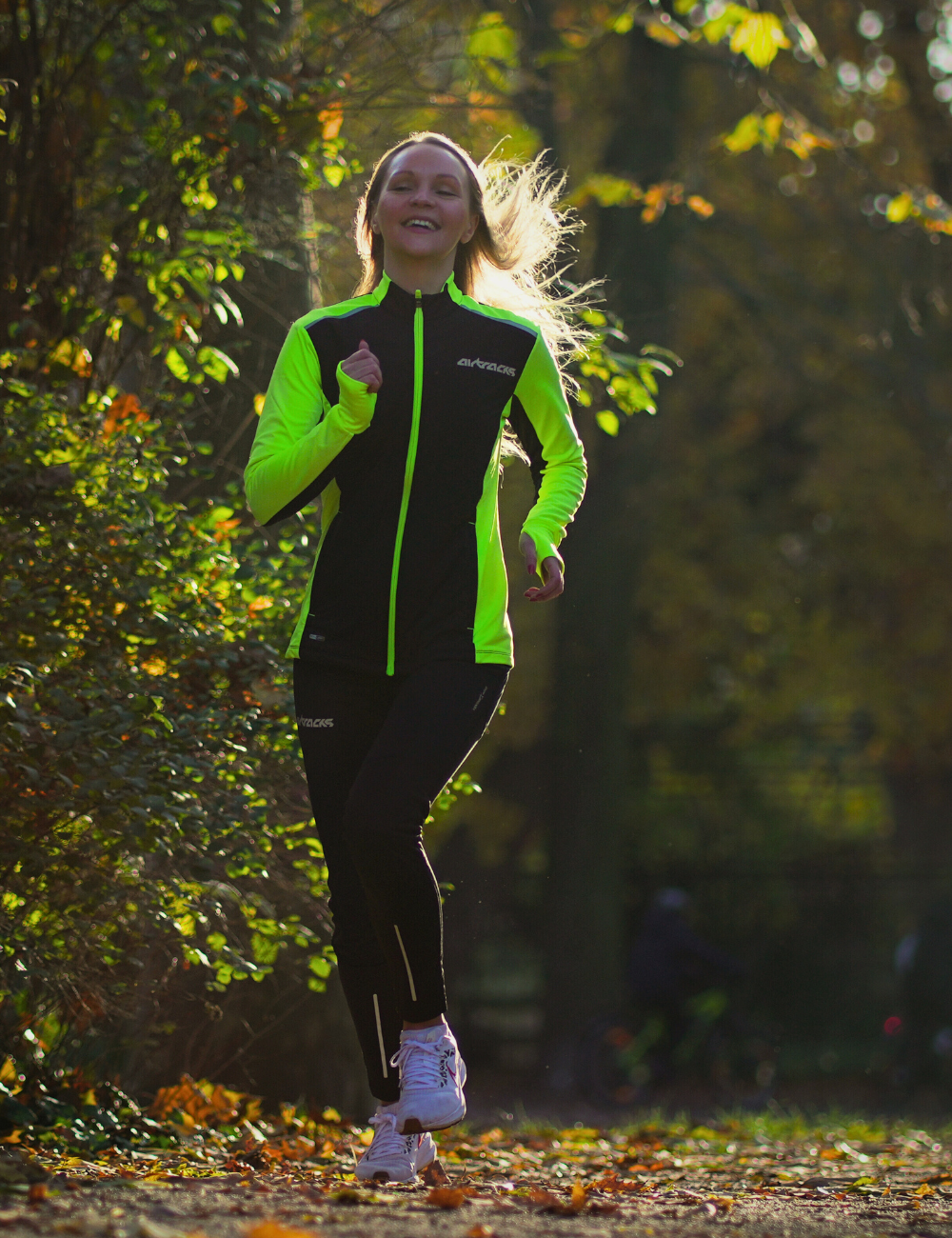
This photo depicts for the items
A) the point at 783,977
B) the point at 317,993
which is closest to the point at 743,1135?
the point at 317,993

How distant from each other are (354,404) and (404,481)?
0.33 metres

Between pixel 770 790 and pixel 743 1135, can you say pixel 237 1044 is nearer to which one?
pixel 743 1135

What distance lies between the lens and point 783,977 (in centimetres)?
1686

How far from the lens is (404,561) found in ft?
12.0

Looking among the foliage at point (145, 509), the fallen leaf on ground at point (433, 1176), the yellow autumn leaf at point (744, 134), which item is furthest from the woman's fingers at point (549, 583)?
the yellow autumn leaf at point (744, 134)

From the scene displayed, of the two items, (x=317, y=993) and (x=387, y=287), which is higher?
(x=387, y=287)

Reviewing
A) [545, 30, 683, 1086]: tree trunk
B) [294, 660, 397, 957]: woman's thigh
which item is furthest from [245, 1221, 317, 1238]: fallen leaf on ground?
[545, 30, 683, 1086]: tree trunk

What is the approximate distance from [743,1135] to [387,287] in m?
5.06

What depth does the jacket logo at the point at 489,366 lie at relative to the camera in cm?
383

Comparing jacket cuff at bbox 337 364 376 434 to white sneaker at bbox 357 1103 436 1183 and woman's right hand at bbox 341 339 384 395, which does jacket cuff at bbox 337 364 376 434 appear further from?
white sneaker at bbox 357 1103 436 1183

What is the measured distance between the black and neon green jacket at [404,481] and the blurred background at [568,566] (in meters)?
0.81

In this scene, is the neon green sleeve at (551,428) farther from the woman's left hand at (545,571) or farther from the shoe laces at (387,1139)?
the shoe laces at (387,1139)

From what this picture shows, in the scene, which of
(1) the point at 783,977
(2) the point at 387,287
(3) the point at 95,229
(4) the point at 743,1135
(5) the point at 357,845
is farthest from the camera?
(1) the point at 783,977

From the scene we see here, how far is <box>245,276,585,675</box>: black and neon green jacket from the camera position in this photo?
3666mm
